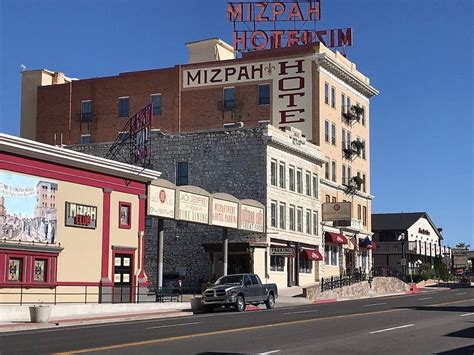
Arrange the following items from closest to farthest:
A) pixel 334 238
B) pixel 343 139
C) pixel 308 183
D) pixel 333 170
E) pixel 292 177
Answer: pixel 292 177 < pixel 308 183 < pixel 334 238 < pixel 333 170 < pixel 343 139

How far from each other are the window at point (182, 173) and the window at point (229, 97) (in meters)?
12.4

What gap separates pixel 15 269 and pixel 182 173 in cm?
2573

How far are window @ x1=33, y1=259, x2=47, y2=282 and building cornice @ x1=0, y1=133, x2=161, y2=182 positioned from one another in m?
4.58

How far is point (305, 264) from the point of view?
62.0 m

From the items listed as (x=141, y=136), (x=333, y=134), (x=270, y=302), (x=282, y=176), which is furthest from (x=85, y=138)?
(x=270, y=302)

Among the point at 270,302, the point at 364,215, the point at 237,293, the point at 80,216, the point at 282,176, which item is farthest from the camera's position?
the point at 364,215

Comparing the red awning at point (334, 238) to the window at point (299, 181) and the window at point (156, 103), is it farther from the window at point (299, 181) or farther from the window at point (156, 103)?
the window at point (156, 103)

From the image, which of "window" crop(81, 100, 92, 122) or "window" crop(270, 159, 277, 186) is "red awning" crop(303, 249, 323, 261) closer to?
"window" crop(270, 159, 277, 186)

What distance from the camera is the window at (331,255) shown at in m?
66.5

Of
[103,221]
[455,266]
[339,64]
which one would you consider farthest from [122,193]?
[455,266]

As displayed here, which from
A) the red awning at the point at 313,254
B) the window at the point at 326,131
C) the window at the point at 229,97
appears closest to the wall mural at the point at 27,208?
the red awning at the point at 313,254

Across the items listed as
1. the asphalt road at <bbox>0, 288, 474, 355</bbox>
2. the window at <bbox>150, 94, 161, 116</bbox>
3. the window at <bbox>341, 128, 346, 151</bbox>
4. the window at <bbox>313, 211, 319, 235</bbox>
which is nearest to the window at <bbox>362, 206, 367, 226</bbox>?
the window at <bbox>341, 128, 346, 151</bbox>

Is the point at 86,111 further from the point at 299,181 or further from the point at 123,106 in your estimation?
the point at 299,181

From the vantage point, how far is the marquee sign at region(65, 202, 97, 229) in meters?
35.6
